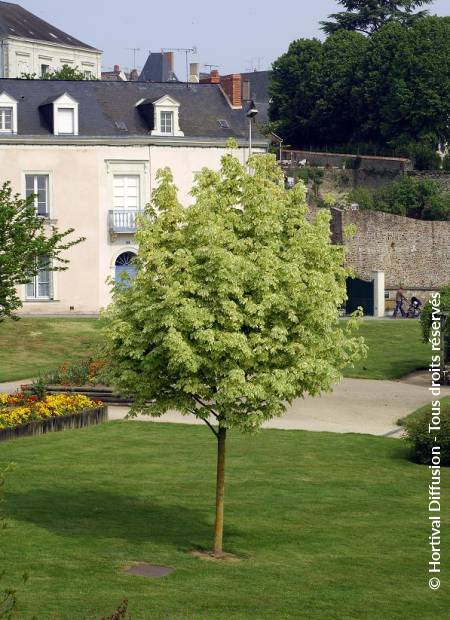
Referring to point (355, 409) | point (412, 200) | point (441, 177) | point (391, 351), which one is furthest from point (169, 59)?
point (355, 409)

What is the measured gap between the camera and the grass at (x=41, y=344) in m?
41.3

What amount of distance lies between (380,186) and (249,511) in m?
64.8

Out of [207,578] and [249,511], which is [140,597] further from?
[249,511]

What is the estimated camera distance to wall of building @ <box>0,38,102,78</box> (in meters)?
104

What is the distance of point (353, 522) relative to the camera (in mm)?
22000

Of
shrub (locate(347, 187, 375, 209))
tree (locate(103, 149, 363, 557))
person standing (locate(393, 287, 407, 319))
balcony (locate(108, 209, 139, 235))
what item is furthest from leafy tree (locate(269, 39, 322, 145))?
tree (locate(103, 149, 363, 557))

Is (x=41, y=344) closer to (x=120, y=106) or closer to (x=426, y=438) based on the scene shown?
(x=120, y=106)

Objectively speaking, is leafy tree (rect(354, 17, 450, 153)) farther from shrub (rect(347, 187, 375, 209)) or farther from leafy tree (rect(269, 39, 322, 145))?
shrub (rect(347, 187, 375, 209))

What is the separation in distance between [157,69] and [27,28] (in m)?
20.5

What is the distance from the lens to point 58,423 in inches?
1206

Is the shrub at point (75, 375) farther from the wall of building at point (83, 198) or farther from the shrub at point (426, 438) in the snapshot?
the wall of building at point (83, 198)

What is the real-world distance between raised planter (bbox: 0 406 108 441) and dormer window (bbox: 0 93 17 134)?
25.6 metres

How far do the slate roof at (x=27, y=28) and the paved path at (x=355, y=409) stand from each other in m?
71.7

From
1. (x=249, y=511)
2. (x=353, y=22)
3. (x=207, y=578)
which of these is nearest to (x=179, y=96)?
(x=249, y=511)
